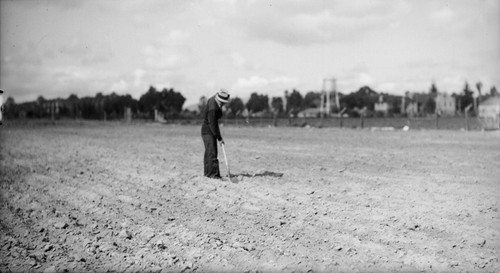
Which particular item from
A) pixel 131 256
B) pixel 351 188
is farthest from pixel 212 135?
pixel 131 256

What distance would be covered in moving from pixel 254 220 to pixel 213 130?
3.24 meters

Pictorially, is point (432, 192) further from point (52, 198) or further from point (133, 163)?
point (133, 163)

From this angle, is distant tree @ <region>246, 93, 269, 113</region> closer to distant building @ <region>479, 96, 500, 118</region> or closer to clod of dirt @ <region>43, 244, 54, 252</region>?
distant building @ <region>479, 96, 500, 118</region>

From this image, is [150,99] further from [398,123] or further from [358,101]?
[398,123]

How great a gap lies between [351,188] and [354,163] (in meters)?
3.61

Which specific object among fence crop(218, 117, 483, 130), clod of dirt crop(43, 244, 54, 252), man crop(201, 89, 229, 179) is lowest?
clod of dirt crop(43, 244, 54, 252)

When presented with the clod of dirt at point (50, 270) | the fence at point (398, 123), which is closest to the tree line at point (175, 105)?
the fence at point (398, 123)

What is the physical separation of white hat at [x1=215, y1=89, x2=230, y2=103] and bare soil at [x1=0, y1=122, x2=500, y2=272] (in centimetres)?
156

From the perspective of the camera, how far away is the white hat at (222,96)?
8812 millimetres

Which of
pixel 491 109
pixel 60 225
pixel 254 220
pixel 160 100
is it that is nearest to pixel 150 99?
pixel 160 100

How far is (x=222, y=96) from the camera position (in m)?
8.81

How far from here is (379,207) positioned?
6422mm

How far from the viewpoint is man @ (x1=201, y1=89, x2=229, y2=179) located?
28.8ft

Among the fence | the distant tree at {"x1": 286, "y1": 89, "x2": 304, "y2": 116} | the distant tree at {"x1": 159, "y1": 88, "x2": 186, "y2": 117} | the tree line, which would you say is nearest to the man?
the fence
